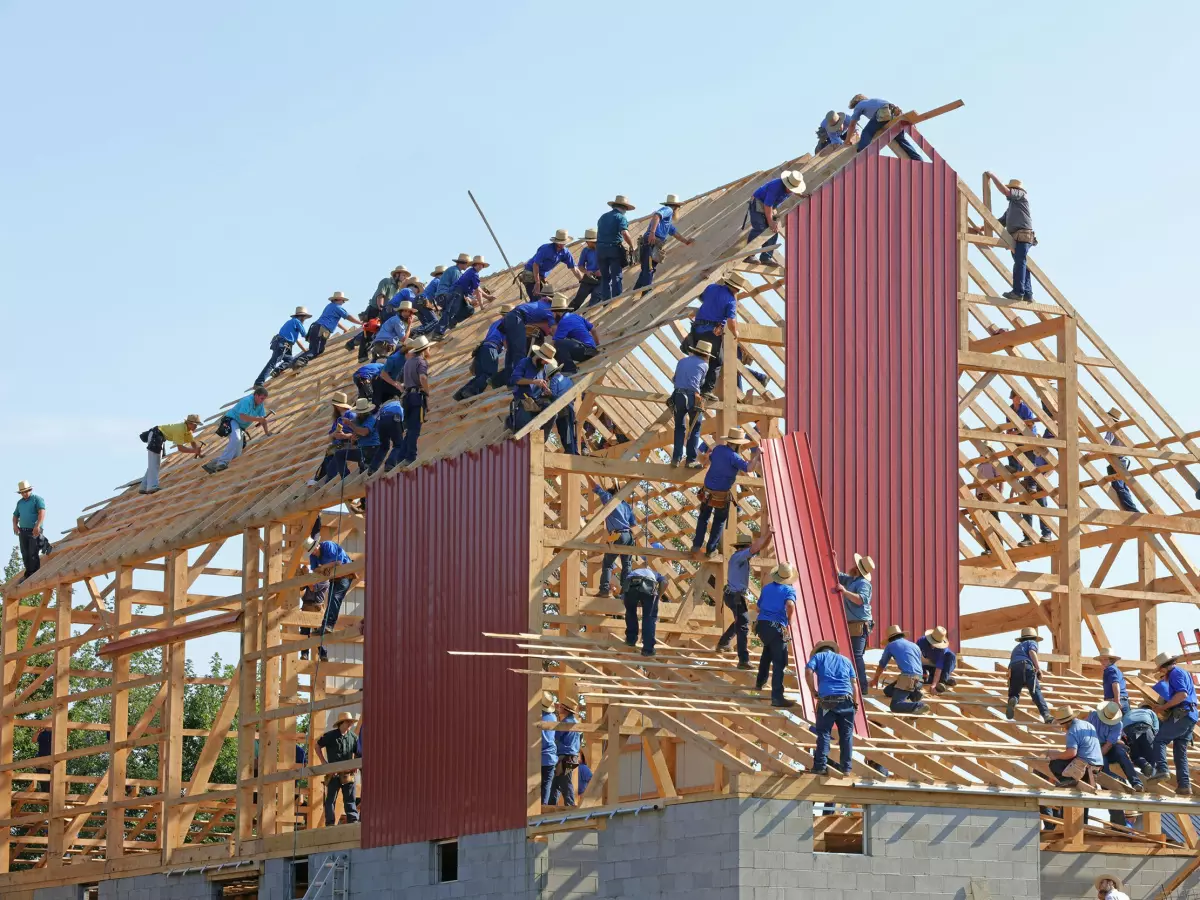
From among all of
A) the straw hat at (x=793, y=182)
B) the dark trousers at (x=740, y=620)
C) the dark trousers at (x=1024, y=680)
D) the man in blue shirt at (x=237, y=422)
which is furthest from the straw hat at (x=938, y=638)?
the man in blue shirt at (x=237, y=422)

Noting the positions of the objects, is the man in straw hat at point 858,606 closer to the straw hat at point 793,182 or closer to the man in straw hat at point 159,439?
the straw hat at point 793,182

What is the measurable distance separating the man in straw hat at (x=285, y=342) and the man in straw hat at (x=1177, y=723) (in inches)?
744

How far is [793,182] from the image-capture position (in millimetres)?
27203

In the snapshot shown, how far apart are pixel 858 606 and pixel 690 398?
2.99m

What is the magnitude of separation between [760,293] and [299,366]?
36.6 feet

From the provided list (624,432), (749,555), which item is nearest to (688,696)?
(749,555)

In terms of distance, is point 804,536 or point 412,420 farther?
point 412,420

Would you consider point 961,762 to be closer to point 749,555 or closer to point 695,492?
point 749,555

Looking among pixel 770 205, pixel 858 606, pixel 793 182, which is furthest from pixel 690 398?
pixel 793 182

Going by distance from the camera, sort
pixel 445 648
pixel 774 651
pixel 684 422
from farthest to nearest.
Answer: pixel 445 648 → pixel 684 422 → pixel 774 651

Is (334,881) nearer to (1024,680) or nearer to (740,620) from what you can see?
(740,620)

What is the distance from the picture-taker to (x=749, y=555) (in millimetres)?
24328

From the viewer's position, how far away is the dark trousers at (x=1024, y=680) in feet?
80.9

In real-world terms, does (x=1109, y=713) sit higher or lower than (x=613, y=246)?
lower
